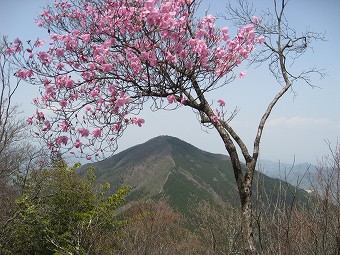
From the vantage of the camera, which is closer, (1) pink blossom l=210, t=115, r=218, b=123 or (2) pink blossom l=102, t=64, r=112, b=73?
(2) pink blossom l=102, t=64, r=112, b=73

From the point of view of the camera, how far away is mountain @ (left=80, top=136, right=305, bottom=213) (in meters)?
93.4

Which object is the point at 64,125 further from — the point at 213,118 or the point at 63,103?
the point at 213,118

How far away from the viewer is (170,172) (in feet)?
348

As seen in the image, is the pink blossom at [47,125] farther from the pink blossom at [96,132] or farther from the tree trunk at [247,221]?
the tree trunk at [247,221]

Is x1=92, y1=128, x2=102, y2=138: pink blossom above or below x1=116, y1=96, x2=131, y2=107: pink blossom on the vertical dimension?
below

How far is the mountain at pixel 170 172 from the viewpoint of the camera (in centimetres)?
9338

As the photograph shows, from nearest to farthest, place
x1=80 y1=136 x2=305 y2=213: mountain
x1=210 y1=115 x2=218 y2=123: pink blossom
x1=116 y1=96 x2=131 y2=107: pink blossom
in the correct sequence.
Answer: x1=116 y1=96 x2=131 y2=107: pink blossom < x1=210 y1=115 x2=218 y2=123: pink blossom < x1=80 y1=136 x2=305 y2=213: mountain

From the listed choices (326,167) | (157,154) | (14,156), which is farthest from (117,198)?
(157,154)

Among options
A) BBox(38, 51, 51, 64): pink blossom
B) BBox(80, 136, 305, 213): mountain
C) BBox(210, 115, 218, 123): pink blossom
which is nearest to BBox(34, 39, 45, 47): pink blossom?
BBox(38, 51, 51, 64): pink blossom

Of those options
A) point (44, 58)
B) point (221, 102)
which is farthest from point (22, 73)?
point (221, 102)

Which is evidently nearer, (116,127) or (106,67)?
(106,67)

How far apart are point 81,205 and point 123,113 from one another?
11.8m

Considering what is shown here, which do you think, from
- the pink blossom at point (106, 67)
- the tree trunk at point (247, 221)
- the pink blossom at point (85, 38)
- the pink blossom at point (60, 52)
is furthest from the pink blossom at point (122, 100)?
the tree trunk at point (247, 221)

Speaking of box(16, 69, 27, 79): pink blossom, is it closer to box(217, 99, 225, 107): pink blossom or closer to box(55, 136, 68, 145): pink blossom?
box(55, 136, 68, 145): pink blossom
